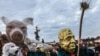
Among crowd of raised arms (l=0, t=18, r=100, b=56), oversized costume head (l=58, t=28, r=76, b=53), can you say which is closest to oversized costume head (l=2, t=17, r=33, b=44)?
crowd of raised arms (l=0, t=18, r=100, b=56)

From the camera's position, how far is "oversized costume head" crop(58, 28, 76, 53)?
19.4 ft

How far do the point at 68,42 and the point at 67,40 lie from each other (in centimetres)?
7

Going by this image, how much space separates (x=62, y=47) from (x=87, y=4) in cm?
99

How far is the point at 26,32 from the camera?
18.6 ft

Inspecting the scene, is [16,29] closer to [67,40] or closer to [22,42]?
[22,42]

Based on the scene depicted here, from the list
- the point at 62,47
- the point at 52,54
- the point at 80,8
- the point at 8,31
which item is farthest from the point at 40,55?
the point at 52,54

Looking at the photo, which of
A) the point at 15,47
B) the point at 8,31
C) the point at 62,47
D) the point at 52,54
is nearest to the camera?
the point at 15,47

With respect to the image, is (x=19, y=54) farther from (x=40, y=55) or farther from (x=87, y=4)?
(x=87, y=4)

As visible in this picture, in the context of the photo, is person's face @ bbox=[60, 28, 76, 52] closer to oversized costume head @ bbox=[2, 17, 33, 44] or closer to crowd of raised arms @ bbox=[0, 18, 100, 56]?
crowd of raised arms @ bbox=[0, 18, 100, 56]

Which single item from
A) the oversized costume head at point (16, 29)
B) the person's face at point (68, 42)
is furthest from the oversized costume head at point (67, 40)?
the oversized costume head at point (16, 29)

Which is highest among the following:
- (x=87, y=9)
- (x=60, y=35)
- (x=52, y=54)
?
(x=87, y=9)

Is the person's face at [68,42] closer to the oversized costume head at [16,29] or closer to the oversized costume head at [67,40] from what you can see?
the oversized costume head at [67,40]

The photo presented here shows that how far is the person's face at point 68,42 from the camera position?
5.91 meters

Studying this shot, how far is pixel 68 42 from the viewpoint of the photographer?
6.00 meters
